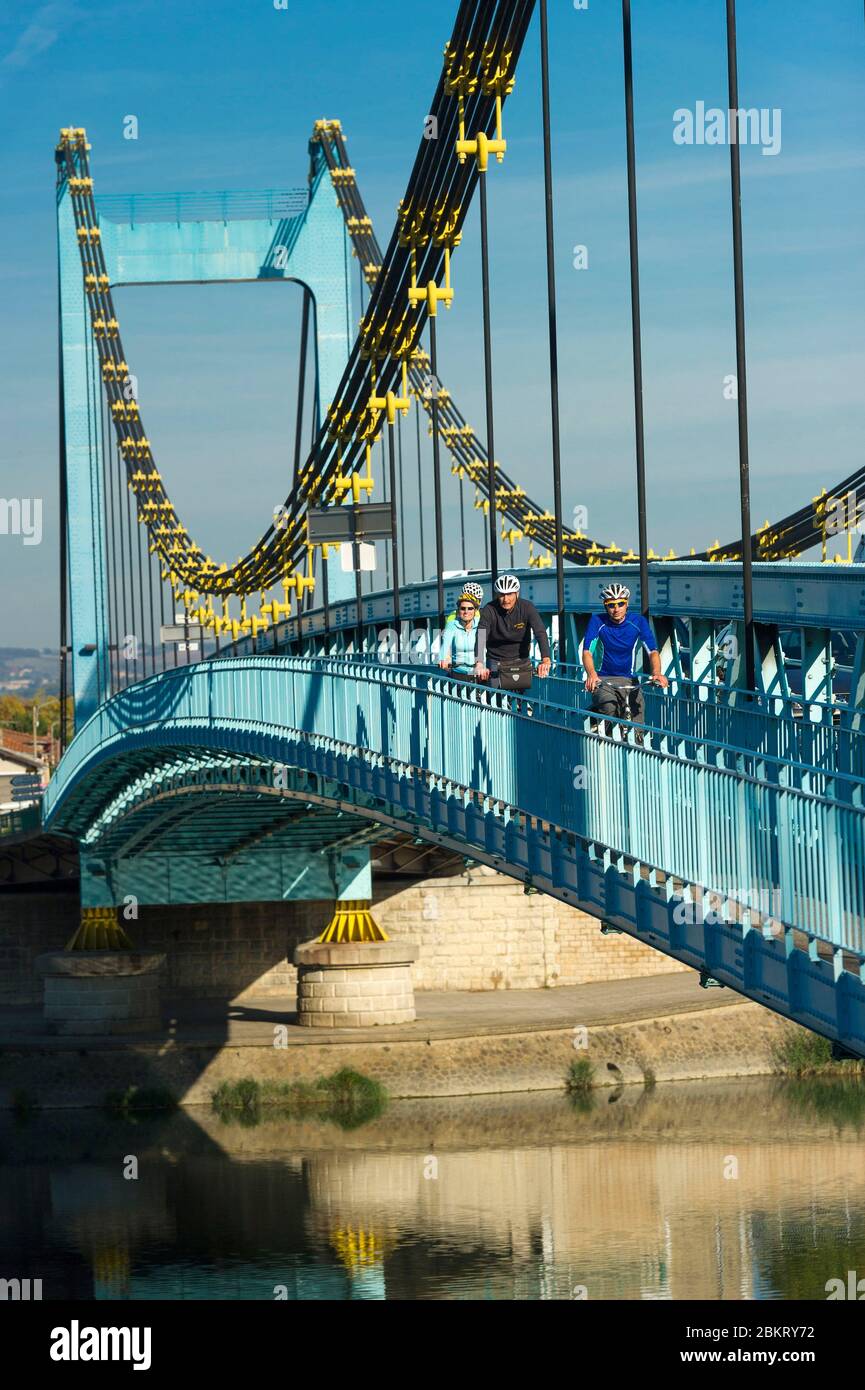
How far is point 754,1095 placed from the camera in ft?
133

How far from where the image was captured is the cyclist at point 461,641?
18.2m

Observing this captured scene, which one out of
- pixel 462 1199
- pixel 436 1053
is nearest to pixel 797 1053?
pixel 436 1053

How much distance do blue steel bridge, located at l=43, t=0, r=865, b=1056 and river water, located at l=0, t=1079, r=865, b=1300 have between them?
5.33m

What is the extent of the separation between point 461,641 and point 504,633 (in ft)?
4.61

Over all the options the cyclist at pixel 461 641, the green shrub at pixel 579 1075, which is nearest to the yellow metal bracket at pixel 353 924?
the green shrub at pixel 579 1075

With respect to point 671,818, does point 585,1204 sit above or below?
below

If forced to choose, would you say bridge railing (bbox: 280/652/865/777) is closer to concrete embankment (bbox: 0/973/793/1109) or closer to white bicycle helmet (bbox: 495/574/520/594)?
white bicycle helmet (bbox: 495/574/520/594)

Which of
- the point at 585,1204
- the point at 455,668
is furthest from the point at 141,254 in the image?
the point at 455,668

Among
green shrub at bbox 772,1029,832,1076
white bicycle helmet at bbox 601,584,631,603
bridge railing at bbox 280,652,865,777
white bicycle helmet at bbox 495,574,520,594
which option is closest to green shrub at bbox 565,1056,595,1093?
green shrub at bbox 772,1029,832,1076

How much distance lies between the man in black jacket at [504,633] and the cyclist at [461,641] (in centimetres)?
95

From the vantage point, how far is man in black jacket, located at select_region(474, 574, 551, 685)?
16875 mm

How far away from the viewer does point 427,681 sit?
1977 cm
